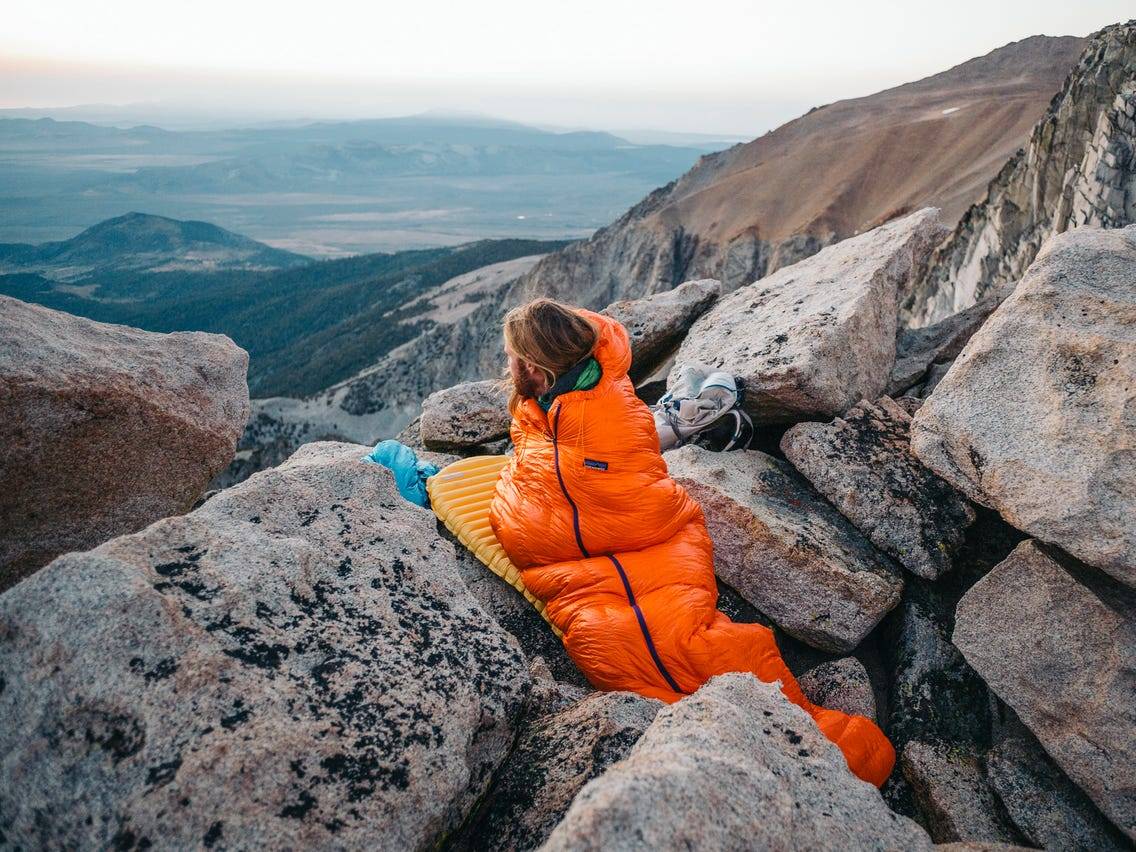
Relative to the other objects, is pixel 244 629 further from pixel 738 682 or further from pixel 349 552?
pixel 738 682

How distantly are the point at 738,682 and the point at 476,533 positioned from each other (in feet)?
9.48

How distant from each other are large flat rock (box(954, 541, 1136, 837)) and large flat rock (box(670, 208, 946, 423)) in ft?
7.74

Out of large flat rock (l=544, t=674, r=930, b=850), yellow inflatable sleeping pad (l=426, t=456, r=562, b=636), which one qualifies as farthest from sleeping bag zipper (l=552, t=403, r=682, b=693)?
large flat rock (l=544, t=674, r=930, b=850)

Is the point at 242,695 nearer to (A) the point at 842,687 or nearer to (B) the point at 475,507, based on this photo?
(B) the point at 475,507

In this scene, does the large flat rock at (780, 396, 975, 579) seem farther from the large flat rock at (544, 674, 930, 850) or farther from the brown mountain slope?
the brown mountain slope

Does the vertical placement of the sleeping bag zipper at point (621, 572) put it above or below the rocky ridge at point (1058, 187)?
below

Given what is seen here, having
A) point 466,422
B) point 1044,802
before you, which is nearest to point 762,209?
point 466,422

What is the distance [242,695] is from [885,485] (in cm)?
497

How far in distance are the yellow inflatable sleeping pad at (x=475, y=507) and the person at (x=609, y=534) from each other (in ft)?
0.69

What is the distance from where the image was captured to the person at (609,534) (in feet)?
14.3

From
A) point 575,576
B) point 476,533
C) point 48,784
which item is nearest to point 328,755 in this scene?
point 48,784

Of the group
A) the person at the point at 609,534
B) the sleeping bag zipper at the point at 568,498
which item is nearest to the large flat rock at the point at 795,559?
the person at the point at 609,534

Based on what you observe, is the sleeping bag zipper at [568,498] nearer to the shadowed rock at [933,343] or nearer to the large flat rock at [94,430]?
the large flat rock at [94,430]

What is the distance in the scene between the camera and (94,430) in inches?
187
